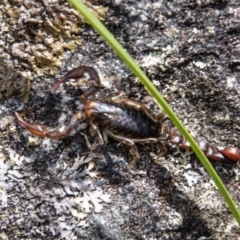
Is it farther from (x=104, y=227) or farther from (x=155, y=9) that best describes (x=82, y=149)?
(x=155, y=9)

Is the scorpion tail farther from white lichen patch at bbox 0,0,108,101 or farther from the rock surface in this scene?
white lichen patch at bbox 0,0,108,101

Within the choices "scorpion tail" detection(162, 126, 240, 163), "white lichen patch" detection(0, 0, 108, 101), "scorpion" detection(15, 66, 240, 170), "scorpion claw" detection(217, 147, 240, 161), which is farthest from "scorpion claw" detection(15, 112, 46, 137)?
"scorpion claw" detection(217, 147, 240, 161)

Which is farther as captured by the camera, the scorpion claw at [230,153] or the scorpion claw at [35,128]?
the scorpion claw at [230,153]

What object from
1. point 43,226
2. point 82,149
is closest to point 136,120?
point 82,149

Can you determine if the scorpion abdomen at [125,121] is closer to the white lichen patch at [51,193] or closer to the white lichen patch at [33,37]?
the white lichen patch at [51,193]

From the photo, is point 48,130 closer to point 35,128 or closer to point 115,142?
point 35,128

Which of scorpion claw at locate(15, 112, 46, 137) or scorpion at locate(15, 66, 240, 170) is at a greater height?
scorpion at locate(15, 66, 240, 170)

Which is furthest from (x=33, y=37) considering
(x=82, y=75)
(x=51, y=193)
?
(x=51, y=193)

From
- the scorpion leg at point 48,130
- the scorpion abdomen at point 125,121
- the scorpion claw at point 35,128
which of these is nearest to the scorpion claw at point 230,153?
the scorpion abdomen at point 125,121

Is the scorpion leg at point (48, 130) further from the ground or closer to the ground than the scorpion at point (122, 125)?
closer to the ground
